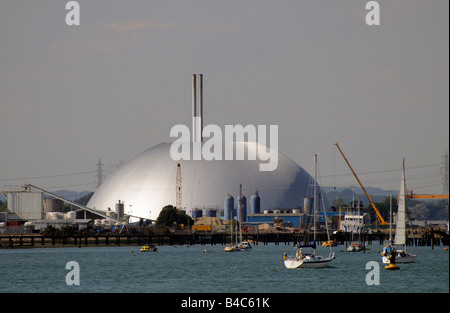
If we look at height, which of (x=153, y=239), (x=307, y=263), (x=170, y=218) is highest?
(x=170, y=218)

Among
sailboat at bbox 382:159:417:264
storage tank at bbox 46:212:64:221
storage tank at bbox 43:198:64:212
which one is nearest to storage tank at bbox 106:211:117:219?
storage tank at bbox 46:212:64:221

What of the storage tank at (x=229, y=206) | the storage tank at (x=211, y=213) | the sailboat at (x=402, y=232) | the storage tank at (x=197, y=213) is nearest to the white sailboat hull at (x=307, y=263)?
the sailboat at (x=402, y=232)

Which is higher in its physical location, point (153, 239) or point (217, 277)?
point (217, 277)

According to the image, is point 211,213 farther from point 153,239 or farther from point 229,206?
point 153,239

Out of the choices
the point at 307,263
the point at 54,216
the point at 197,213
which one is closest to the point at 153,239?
the point at 54,216

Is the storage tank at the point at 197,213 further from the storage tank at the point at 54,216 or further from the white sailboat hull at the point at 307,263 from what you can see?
the white sailboat hull at the point at 307,263

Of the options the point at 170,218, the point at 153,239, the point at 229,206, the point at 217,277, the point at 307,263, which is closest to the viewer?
the point at 217,277

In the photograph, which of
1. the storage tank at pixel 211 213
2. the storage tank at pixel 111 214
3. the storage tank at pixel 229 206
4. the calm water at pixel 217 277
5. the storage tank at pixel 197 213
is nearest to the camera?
the calm water at pixel 217 277

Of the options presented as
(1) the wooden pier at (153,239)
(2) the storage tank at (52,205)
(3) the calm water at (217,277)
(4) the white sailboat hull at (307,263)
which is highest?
(2) the storage tank at (52,205)

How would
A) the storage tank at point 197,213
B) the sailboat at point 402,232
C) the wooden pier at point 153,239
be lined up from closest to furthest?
the sailboat at point 402,232
the wooden pier at point 153,239
the storage tank at point 197,213

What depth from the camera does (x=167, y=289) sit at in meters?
58.9

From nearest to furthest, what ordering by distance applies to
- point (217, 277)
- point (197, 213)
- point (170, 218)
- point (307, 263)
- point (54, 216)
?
point (217, 277) → point (307, 263) → point (170, 218) → point (54, 216) → point (197, 213)

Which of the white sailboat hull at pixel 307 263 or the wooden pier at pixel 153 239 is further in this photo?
the wooden pier at pixel 153 239
